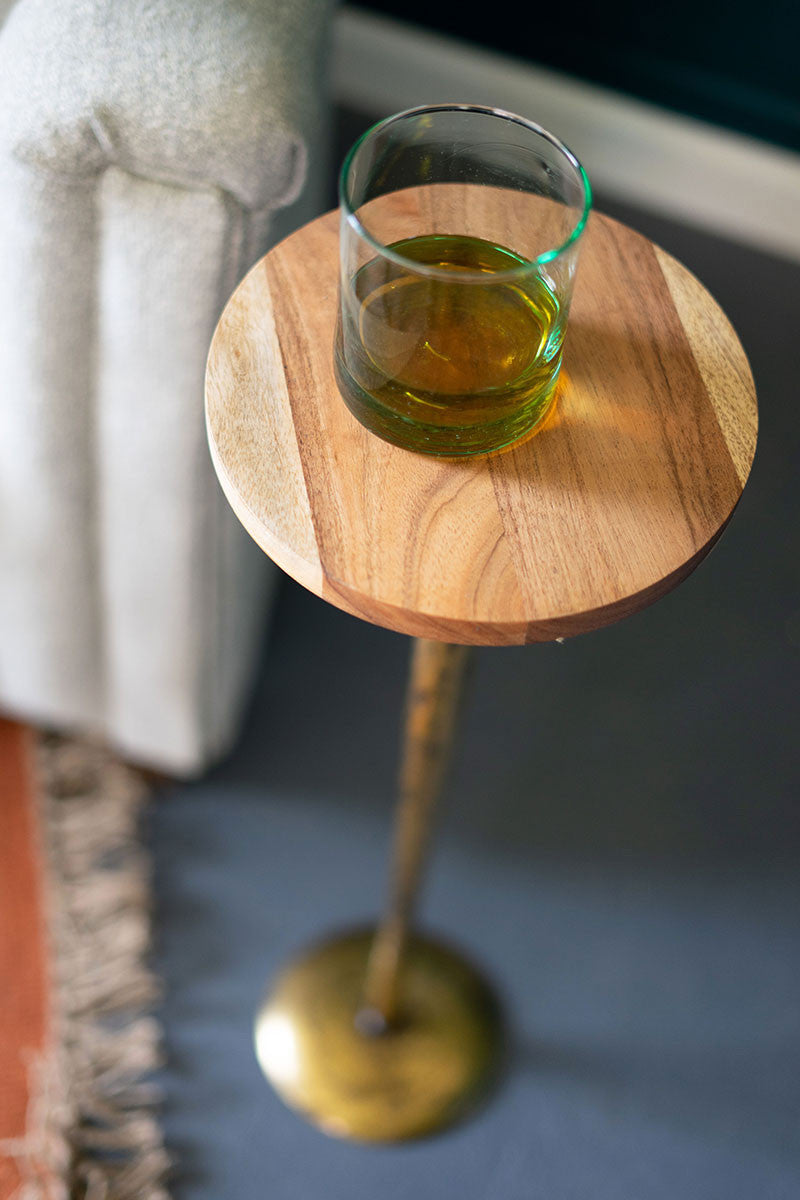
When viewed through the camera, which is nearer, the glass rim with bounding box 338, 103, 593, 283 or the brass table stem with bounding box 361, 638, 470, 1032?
the glass rim with bounding box 338, 103, 593, 283

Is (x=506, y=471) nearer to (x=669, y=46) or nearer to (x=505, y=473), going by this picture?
(x=505, y=473)

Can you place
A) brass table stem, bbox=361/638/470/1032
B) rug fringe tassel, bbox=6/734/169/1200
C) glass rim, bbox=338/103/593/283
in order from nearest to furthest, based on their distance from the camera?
1. glass rim, bbox=338/103/593/283
2. brass table stem, bbox=361/638/470/1032
3. rug fringe tassel, bbox=6/734/169/1200

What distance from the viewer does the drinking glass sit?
19.2 inches

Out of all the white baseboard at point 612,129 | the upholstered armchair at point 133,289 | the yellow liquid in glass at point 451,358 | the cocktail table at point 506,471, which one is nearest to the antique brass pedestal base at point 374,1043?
the upholstered armchair at point 133,289

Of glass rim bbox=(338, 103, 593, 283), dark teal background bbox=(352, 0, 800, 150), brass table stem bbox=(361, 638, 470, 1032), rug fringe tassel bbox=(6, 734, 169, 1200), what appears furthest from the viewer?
dark teal background bbox=(352, 0, 800, 150)

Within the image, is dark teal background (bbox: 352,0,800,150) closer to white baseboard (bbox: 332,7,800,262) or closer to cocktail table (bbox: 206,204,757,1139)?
white baseboard (bbox: 332,7,800,262)

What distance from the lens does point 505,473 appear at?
0.51 meters

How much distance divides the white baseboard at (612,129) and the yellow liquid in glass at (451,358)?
3.45 feet

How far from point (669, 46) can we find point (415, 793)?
1.07 meters

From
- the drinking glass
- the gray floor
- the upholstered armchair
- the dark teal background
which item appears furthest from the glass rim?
the dark teal background

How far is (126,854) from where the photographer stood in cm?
→ 102

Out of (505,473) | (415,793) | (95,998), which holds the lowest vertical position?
(95,998)

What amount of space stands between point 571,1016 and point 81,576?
0.56 m

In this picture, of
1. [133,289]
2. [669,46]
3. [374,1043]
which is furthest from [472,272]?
[669,46]
